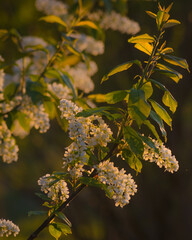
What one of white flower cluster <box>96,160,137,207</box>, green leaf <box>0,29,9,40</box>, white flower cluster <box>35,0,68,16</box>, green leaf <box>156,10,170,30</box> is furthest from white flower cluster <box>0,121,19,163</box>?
white flower cluster <box>35,0,68,16</box>

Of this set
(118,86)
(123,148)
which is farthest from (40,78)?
(118,86)

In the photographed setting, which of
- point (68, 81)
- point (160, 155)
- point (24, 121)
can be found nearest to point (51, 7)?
point (68, 81)

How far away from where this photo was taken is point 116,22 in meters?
3.81

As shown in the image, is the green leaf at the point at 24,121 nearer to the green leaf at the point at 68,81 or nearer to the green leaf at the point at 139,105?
the green leaf at the point at 68,81

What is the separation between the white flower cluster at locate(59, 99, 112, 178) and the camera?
1.67 meters

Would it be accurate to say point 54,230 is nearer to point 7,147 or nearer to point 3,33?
point 7,147

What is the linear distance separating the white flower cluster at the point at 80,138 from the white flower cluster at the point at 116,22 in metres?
2.15

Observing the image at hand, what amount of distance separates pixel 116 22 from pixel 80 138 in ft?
7.84

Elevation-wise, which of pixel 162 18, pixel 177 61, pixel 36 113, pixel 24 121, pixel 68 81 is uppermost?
pixel 162 18

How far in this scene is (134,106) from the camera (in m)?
1.57

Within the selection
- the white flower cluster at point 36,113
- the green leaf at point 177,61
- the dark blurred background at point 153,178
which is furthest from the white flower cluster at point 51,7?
the green leaf at point 177,61

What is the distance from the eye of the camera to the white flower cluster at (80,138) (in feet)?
5.48

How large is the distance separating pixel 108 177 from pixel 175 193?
205 inches

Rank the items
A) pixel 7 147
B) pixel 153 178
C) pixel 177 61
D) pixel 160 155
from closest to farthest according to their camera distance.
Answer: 1. pixel 177 61
2. pixel 160 155
3. pixel 7 147
4. pixel 153 178
